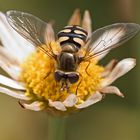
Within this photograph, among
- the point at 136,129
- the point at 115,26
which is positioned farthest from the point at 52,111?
the point at 136,129

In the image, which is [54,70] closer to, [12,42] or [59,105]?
[59,105]

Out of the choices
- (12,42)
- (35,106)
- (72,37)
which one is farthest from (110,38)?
(12,42)

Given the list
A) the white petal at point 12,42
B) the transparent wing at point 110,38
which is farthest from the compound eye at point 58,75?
the white petal at point 12,42

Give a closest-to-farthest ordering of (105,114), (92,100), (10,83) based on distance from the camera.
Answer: (92,100) → (10,83) → (105,114)

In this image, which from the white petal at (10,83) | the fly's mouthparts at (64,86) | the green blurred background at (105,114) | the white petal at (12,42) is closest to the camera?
the fly's mouthparts at (64,86)

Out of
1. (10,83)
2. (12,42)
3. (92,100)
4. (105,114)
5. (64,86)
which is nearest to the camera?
(92,100)

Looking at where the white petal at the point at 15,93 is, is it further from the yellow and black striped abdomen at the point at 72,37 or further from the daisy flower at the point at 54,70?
the yellow and black striped abdomen at the point at 72,37

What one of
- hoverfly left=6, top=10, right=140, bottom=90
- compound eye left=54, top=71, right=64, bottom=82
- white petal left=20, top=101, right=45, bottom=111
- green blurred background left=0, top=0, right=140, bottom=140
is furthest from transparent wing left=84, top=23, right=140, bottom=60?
green blurred background left=0, top=0, right=140, bottom=140

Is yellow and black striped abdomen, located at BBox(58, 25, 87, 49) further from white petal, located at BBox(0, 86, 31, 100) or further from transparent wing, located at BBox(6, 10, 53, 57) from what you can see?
white petal, located at BBox(0, 86, 31, 100)
